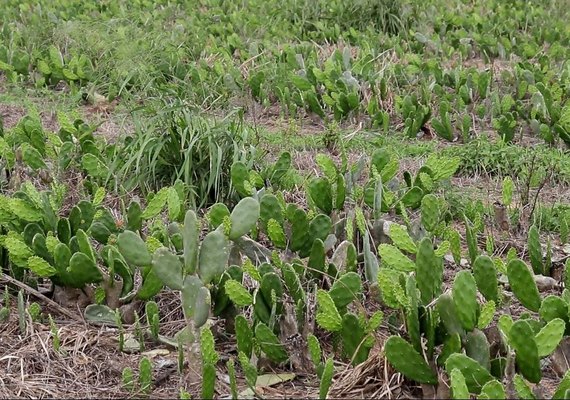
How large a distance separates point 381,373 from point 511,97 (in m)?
4.06

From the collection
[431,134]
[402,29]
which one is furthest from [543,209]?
[402,29]

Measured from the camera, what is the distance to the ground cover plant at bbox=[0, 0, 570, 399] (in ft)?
11.0

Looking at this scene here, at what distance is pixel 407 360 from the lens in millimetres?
3137

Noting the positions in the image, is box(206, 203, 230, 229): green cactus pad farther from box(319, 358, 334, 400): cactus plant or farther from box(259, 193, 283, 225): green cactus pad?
box(319, 358, 334, 400): cactus plant

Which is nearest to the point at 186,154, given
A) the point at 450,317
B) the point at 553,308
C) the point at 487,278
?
the point at 487,278

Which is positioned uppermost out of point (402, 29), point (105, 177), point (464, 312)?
point (464, 312)

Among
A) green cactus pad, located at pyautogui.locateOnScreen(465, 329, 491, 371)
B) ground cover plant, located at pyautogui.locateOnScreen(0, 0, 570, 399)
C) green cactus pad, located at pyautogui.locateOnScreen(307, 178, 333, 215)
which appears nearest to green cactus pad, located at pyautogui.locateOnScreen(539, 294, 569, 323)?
ground cover plant, located at pyautogui.locateOnScreen(0, 0, 570, 399)

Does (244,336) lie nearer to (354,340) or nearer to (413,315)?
(354,340)

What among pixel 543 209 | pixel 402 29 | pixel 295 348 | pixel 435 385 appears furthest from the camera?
pixel 402 29

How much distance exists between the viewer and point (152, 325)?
3.66m

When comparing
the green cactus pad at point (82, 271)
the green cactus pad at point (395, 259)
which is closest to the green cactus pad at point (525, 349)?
the green cactus pad at point (395, 259)

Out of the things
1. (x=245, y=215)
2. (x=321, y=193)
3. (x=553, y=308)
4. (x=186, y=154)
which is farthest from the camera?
(x=186, y=154)

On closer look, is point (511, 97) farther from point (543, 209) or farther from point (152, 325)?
point (152, 325)

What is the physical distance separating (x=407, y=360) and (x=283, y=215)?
1328mm
